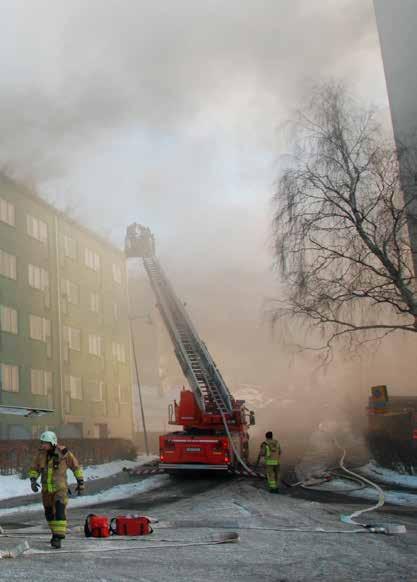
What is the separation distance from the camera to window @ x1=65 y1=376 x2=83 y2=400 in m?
35.8

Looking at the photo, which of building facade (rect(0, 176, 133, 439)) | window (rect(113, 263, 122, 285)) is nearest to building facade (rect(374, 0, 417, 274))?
building facade (rect(0, 176, 133, 439))

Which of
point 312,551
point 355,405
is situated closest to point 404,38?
point 312,551

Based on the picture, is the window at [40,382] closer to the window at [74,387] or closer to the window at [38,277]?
the window at [74,387]

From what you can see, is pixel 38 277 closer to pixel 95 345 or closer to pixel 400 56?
pixel 95 345

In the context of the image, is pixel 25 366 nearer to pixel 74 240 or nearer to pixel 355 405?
pixel 74 240

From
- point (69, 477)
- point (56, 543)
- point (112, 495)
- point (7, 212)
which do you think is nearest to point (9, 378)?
point (7, 212)

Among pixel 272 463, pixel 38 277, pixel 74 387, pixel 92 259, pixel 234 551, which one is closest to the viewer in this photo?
pixel 234 551

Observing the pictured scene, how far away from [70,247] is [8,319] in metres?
7.20

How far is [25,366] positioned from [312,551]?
27.0 meters

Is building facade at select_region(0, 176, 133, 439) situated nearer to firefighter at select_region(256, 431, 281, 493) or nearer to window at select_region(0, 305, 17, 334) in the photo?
window at select_region(0, 305, 17, 334)

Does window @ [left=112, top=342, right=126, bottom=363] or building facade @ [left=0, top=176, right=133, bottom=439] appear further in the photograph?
window @ [left=112, top=342, right=126, bottom=363]

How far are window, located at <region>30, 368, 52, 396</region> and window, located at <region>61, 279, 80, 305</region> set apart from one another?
4.63 metres

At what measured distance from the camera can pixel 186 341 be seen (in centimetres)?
2133

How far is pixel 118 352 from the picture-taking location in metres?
42.8
